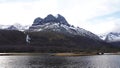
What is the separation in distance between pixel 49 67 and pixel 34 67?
5.15 meters

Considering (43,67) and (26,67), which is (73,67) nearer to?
(43,67)

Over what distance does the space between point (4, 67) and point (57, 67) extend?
18.1 metres

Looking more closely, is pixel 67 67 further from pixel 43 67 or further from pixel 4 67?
pixel 4 67

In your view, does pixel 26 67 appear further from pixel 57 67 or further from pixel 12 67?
pixel 57 67

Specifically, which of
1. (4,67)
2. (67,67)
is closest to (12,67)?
(4,67)

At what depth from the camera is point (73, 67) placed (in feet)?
318

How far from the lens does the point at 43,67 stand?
9519 cm

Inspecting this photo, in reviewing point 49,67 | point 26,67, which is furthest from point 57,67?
point 26,67

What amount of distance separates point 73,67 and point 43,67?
10463 millimetres

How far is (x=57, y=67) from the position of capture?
316ft

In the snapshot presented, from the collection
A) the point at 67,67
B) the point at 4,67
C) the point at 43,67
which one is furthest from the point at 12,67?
the point at 67,67

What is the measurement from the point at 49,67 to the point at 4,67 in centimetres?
1536

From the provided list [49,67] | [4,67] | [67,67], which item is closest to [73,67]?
[67,67]

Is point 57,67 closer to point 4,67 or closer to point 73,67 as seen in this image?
point 73,67
